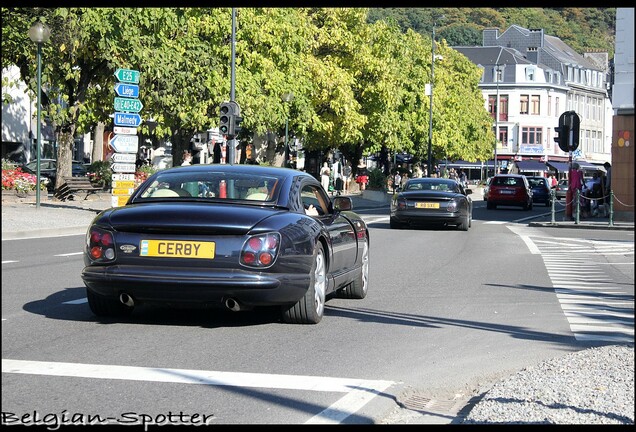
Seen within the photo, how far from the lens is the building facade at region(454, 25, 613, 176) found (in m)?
131

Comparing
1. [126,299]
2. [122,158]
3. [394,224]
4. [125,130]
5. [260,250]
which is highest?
[125,130]

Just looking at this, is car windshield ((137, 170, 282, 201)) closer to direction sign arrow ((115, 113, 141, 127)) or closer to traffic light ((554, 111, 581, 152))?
direction sign arrow ((115, 113, 141, 127))

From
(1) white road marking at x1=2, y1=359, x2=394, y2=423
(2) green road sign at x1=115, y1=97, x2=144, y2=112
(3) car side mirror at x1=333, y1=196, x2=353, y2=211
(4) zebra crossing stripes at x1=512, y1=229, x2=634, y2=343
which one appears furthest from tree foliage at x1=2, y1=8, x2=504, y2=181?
(1) white road marking at x1=2, y1=359, x2=394, y2=423

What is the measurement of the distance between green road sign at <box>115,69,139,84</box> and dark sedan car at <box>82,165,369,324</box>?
1902 cm

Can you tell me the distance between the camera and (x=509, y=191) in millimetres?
50688

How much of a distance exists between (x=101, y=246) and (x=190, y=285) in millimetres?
896

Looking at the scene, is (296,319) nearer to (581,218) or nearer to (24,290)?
(24,290)

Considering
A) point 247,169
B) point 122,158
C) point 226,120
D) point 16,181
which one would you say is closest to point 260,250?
point 247,169

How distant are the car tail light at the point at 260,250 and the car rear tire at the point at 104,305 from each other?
4.74 ft

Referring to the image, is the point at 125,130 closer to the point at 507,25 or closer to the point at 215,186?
the point at 215,186

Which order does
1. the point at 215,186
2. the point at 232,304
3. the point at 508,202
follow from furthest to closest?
the point at 508,202
the point at 215,186
the point at 232,304

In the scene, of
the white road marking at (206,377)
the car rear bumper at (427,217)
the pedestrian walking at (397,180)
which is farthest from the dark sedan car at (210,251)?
the pedestrian walking at (397,180)

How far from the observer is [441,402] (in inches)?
256
